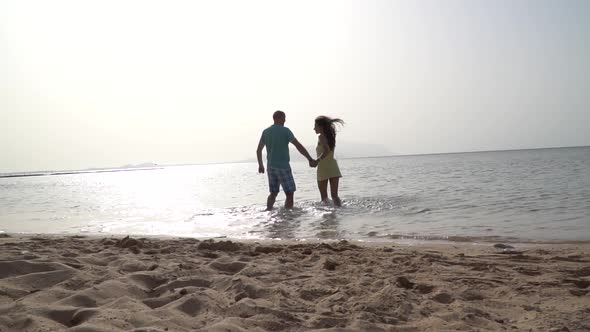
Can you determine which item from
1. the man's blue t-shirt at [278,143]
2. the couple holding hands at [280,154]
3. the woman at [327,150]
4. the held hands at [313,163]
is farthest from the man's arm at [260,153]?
the woman at [327,150]

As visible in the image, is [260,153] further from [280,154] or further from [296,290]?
[296,290]

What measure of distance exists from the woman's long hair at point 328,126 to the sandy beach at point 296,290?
4.93m

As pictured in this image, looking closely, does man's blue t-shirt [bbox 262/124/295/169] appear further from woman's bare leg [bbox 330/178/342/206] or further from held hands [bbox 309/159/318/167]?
woman's bare leg [bbox 330/178/342/206]

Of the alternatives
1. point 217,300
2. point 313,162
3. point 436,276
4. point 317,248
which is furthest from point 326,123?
point 217,300

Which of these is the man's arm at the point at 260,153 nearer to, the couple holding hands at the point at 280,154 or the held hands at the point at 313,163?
the couple holding hands at the point at 280,154

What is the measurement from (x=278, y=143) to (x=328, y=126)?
4.13 feet

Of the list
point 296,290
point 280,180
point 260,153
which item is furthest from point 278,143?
point 296,290

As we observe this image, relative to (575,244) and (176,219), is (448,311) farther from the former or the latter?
(176,219)

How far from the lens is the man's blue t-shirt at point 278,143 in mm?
8289

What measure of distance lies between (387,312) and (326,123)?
22.0 ft

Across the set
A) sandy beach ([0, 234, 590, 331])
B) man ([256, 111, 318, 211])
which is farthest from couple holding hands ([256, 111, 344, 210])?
sandy beach ([0, 234, 590, 331])

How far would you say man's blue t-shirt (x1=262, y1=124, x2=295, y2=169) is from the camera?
27.2 feet

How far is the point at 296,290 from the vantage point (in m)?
2.75

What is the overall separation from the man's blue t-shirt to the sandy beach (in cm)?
427
